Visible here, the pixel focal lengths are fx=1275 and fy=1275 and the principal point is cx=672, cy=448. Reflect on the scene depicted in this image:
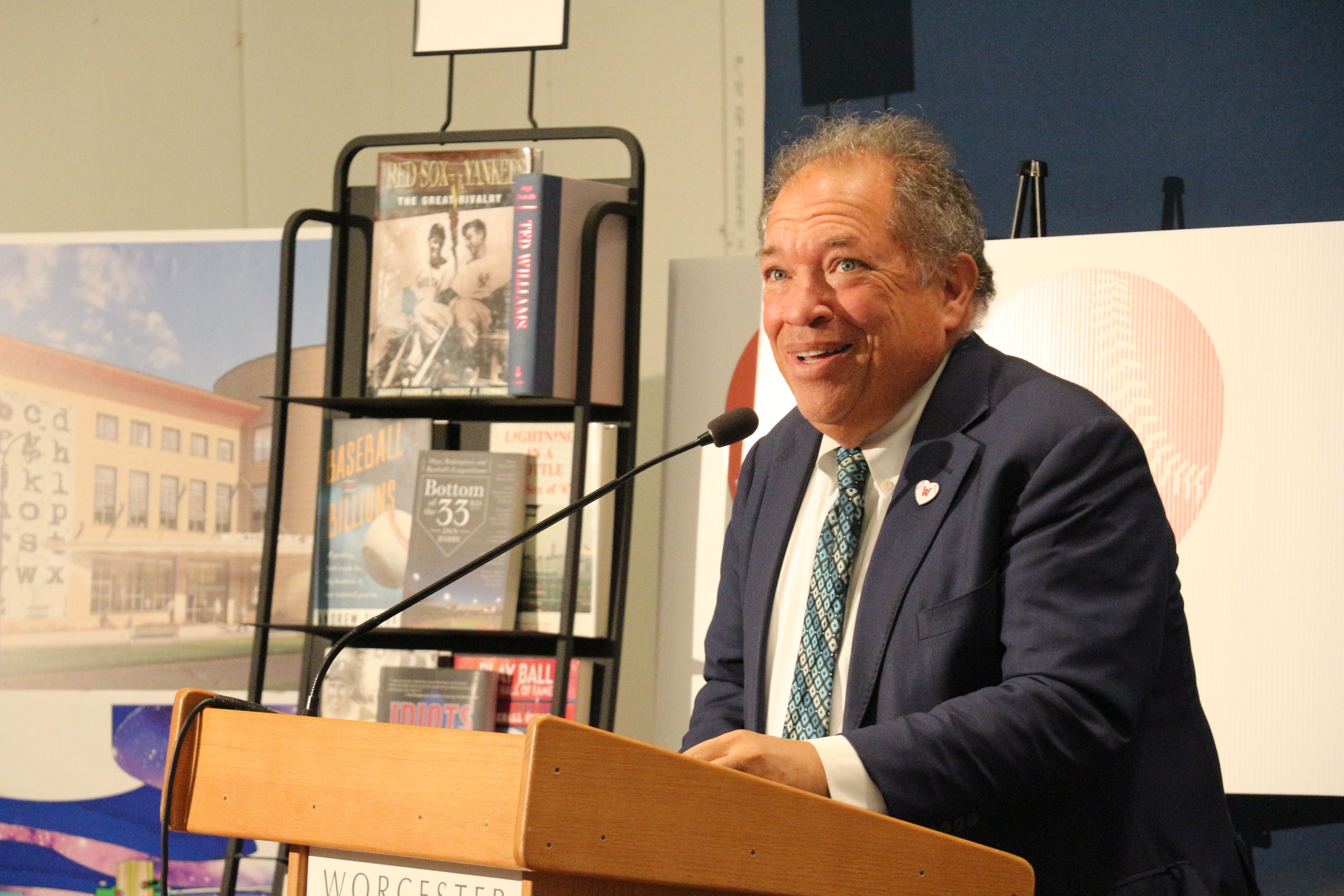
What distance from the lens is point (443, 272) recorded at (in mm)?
2840

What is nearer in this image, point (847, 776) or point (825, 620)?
point (847, 776)

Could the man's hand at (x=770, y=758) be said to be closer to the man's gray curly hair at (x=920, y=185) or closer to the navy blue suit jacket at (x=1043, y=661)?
the navy blue suit jacket at (x=1043, y=661)

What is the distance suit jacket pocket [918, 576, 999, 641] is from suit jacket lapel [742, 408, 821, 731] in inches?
11.6

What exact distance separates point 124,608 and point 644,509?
4.53 feet

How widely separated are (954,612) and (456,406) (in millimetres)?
1715

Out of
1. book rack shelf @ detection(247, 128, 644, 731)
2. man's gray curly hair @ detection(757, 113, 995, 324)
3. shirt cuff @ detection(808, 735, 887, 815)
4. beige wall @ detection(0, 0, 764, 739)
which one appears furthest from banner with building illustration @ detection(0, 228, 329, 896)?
shirt cuff @ detection(808, 735, 887, 815)

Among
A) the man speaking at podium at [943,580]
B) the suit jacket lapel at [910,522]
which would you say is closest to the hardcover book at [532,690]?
the man speaking at podium at [943,580]

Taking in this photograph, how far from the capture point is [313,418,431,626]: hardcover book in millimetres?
2865

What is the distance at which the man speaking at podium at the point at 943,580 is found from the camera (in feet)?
4.40

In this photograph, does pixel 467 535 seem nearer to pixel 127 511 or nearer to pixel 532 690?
pixel 532 690

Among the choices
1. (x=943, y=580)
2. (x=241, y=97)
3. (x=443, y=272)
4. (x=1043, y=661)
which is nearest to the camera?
(x=1043, y=661)

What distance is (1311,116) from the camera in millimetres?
2891

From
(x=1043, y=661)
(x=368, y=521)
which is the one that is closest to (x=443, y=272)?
(x=368, y=521)

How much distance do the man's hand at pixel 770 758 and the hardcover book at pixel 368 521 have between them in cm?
173
